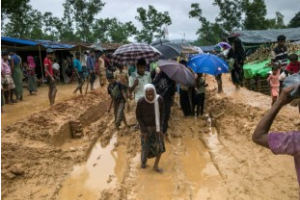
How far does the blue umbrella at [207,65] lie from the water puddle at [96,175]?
308 centimetres

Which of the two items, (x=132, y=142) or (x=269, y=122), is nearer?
(x=269, y=122)

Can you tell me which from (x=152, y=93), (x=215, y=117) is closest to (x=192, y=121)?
(x=215, y=117)

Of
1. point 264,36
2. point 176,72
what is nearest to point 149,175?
point 176,72

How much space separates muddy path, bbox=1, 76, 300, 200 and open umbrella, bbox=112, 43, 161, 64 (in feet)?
5.72

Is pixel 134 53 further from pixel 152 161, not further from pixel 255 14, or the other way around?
pixel 255 14

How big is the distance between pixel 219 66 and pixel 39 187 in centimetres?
574

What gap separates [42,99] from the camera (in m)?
12.2

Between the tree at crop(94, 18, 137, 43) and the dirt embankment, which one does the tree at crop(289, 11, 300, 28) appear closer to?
the tree at crop(94, 18, 137, 43)

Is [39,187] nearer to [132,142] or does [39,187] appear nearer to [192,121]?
[132,142]

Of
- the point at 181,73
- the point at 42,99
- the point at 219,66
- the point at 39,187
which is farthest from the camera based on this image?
the point at 42,99

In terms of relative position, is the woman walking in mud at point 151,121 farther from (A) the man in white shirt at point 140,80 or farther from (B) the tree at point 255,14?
(B) the tree at point 255,14

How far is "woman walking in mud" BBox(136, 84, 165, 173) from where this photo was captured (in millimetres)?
5582

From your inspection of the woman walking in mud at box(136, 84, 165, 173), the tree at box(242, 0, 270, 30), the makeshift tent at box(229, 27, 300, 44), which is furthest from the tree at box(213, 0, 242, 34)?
the woman walking in mud at box(136, 84, 165, 173)

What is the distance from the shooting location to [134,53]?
8.79 m
